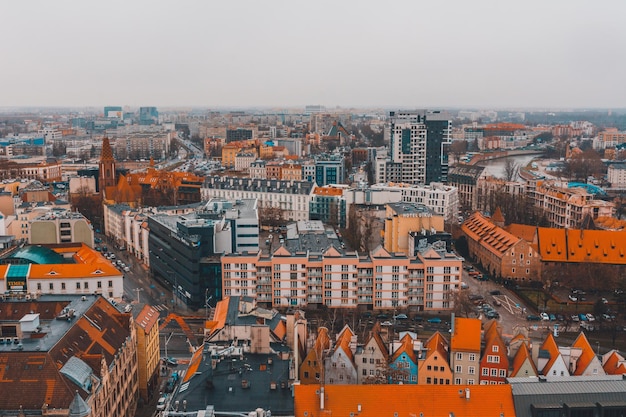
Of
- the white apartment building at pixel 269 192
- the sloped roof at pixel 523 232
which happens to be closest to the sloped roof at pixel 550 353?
the sloped roof at pixel 523 232

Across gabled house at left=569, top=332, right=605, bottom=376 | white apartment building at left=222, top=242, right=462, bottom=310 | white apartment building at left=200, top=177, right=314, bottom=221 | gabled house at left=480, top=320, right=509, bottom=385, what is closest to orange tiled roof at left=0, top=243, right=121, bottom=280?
white apartment building at left=222, top=242, right=462, bottom=310

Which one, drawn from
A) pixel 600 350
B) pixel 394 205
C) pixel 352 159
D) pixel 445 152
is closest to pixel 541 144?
pixel 352 159

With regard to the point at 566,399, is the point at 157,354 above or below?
below

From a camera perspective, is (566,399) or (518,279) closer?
(566,399)

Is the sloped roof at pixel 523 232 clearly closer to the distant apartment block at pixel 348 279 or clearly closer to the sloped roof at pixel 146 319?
the distant apartment block at pixel 348 279

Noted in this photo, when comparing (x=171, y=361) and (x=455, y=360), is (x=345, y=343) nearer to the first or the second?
(x=455, y=360)

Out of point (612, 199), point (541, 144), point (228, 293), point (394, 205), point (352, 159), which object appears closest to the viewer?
point (228, 293)

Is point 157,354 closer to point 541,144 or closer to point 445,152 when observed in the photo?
point 445,152

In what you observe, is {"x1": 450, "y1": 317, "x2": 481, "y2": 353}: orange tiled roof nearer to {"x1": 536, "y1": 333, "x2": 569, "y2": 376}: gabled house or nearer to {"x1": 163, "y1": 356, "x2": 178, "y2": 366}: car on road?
{"x1": 536, "y1": 333, "x2": 569, "y2": 376}: gabled house
